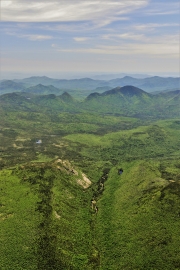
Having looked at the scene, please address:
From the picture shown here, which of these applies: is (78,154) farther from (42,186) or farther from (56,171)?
(42,186)

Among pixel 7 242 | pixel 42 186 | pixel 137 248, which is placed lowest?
pixel 137 248

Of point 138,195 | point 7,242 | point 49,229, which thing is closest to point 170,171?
point 138,195

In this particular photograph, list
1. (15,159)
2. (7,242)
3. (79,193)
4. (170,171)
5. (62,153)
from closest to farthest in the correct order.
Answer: (7,242) → (79,193) → (170,171) → (15,159) → (62,153)

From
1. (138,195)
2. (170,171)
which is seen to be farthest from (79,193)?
(170,171)

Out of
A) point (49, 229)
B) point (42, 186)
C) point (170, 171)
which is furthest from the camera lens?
point (170, 171)

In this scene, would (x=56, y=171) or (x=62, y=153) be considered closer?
(x=56, y=171)

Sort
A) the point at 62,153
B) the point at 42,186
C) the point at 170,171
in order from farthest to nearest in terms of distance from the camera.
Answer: the point at 62,153 < the point at 170,171 < the point at 42,186

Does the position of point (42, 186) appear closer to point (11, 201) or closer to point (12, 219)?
point (11, 201)

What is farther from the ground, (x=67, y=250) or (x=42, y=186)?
(x=42, y=186)

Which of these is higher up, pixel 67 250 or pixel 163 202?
pixel 163 202
